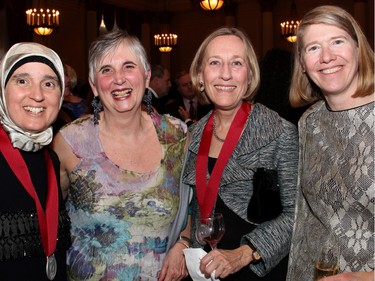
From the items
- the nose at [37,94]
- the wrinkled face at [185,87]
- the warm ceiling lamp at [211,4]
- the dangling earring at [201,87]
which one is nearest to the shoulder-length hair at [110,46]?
the dangling earring at [201,87]

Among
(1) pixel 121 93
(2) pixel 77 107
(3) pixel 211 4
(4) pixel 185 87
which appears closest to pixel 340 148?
(1) pixel 121 93

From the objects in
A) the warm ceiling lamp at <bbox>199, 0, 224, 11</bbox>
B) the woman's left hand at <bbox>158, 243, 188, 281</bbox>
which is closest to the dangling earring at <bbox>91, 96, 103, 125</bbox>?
the woman's left hand at <bbox>158, 243, 188, 281</bbox>

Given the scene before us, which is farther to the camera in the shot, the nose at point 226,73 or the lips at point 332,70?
the nose at point 226,73

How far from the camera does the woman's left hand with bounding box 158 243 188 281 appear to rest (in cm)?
260

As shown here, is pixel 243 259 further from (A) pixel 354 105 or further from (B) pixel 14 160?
(B) pixel 14 160

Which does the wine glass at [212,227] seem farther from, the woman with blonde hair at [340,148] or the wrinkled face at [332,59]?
the wrinkled face at [332,59]

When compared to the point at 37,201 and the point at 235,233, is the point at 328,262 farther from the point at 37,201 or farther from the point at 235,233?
the point at 37,201

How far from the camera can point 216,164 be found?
255 cm

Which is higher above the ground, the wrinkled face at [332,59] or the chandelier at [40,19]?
the chandelier at [40,19]

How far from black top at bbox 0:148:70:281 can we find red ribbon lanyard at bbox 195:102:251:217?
2.51 ft

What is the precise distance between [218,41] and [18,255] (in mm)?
1434

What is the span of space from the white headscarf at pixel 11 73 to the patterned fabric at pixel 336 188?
1.22 metres

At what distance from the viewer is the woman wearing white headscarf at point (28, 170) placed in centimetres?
213

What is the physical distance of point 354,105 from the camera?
2146mm
